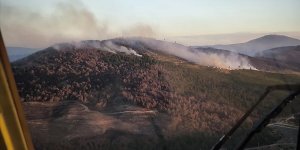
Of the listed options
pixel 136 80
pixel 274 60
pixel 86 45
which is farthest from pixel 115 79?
pixel 274 60

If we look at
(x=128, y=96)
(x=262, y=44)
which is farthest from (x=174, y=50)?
(x=262, y=44)

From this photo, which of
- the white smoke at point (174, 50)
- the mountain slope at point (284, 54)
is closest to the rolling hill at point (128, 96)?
the white smoke at point (174, 50)

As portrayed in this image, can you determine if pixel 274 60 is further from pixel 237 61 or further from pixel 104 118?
pixel 104 118

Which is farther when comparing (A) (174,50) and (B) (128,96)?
(A) (174,50)

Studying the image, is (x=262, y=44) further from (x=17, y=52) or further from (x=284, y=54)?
(x=17, y=52)

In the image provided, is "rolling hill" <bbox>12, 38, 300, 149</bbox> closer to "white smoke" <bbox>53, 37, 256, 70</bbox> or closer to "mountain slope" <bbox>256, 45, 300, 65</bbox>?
"white smoke" <bbox>53, 37, 256, 70</bbox>

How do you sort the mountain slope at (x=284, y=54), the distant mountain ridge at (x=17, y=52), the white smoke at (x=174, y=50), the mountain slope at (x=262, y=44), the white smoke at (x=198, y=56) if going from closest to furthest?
1. the distant mountain ridge at (x=17, y=52)
2. the white smoke at (x=174, y=50)
3. the white smoke at (x=198, y=56)
4. the mountain slope at (x=262, y=44)
5. the mountain slope at (x=284, y=54)

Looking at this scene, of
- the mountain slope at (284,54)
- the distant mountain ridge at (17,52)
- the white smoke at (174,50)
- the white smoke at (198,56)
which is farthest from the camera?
the mountain slope at (284,54)

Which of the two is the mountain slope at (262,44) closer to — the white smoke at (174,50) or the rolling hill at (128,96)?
the white smoke at (174,50)

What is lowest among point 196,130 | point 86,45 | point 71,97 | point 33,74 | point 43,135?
point 196,130
